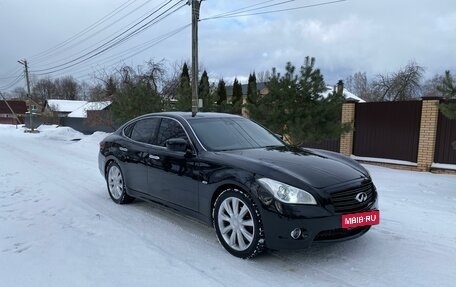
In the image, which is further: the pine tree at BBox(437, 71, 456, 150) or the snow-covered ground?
the pine tree at BBox(437, 71, 456, 150)

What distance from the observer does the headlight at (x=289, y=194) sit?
3.88 meters

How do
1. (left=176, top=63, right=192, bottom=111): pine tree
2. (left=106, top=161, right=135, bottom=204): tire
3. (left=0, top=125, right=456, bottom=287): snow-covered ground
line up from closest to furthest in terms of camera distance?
(left=0, top=125, right=456, bottom=287): snow-covered ground
(left=106, top=161, right=135, bottom=204): tire
(left=176, top=63, right=192, bottom=111): pine tree

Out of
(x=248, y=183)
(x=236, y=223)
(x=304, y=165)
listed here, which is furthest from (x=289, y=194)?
(x=236, y=223)

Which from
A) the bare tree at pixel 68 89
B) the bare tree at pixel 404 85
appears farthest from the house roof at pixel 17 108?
the bare tree at pixel 404 85

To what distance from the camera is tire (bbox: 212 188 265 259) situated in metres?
4.07

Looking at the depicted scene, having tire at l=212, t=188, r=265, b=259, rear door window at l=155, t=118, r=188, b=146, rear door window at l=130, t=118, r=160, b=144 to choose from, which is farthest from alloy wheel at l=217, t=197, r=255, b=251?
rear door window at l=130, t=118, r=160, b=144

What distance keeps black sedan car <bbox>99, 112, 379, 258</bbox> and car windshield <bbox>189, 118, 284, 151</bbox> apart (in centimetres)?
1

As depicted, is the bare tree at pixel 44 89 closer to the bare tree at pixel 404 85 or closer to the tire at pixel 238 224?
the bare tree at pixel 404 85

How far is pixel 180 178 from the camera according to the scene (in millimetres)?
5098

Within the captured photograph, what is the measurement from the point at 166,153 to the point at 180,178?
50 cm

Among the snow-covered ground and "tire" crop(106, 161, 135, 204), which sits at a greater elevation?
"tire" crop(106, 161, 135, 204)

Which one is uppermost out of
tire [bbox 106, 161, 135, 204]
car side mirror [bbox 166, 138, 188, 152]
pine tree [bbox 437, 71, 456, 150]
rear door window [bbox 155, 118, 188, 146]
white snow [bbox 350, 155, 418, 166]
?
pine tree [bbox 437, 71, 456, 150]

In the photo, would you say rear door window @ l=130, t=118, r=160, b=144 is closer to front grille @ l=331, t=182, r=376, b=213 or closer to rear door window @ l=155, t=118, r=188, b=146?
rear door window @ l=155, t=118, r=188, b=146

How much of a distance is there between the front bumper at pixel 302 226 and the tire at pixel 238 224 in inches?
4.7
